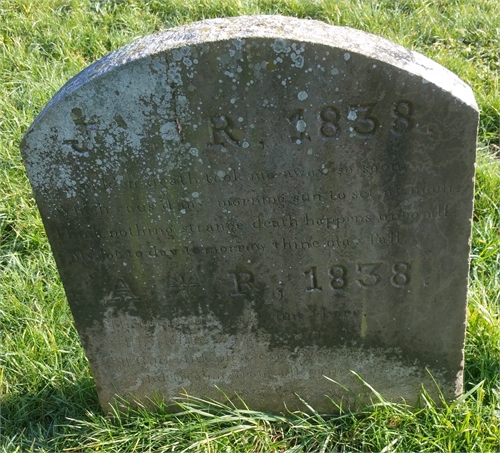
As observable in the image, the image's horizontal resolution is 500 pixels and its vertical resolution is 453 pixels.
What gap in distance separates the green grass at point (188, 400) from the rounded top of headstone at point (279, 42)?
4.55 ft

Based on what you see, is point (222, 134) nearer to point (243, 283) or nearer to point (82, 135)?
point (82, 135)

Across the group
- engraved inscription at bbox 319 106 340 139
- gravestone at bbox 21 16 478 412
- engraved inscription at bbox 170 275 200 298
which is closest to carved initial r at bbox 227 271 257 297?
gravestone at bbox 21 16 478 412

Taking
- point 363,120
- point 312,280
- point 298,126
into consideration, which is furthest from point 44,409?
point 363,120

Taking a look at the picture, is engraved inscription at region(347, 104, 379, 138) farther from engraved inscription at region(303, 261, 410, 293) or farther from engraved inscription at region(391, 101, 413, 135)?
engraved inscription at region(303, 261, 410, 293)

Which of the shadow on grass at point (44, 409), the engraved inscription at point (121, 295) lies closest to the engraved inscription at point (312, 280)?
the engraved inscription at point (121, 295)

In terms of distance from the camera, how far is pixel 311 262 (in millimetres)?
2391

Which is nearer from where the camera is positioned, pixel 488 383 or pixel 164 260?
pixel 164 260

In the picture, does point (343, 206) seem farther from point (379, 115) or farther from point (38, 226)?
point (38, 226)

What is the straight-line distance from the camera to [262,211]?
7.39 feet

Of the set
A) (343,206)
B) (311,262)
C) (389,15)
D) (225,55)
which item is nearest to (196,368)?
(311,262)

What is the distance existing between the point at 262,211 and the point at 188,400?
3.50ft

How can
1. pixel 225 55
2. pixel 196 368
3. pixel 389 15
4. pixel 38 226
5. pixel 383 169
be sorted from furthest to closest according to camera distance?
pixel 389 15
pixel 38 226
pixel 196 368
pixel 383 169
pixel 225 55

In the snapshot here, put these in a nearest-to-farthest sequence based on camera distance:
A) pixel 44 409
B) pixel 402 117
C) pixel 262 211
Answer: pixel 402 117 → pixel 262 211 → pixel 44 409

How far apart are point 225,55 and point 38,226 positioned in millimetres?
2309
